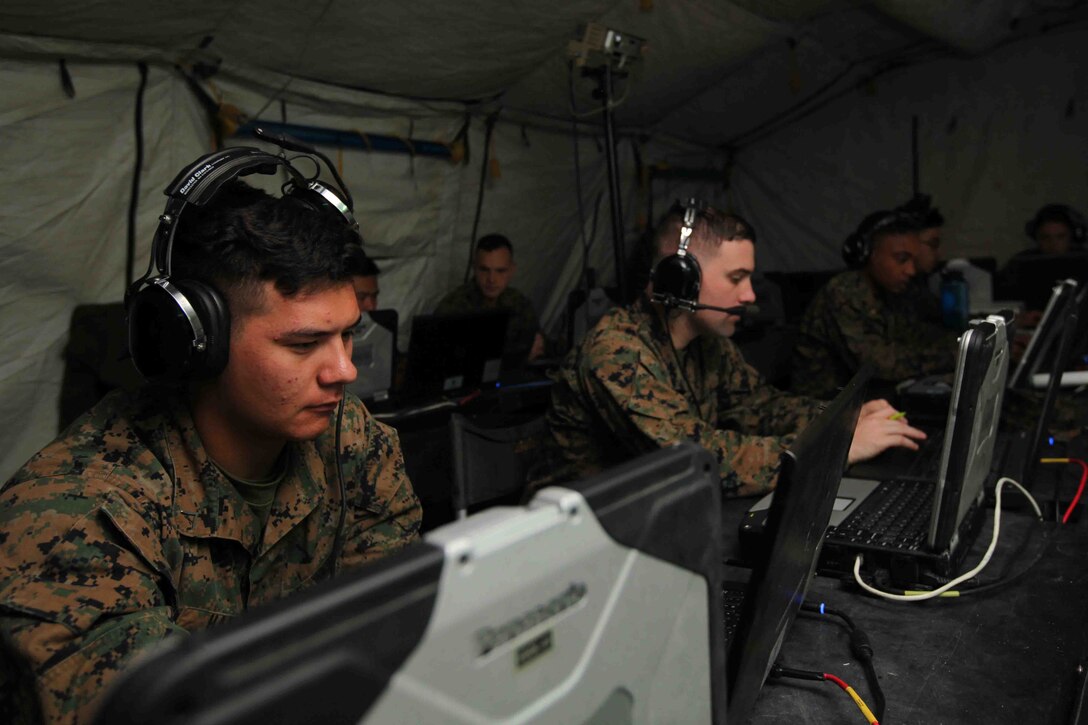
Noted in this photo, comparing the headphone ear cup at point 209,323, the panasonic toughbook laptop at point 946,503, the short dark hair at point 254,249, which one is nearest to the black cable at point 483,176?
the panasonic toughbook laptop at point 946,503

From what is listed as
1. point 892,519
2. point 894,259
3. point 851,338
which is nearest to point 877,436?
point 892,519

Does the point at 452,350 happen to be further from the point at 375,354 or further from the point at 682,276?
the point at 682,276

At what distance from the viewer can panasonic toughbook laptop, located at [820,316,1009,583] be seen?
105cm

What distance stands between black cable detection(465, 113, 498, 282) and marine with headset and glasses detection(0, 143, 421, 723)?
3121 mm

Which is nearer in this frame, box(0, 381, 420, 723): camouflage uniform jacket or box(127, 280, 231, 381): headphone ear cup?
box(0, 381, 420, 723): camouflage uniform jacket

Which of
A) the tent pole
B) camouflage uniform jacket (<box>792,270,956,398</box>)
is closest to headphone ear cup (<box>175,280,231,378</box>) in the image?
the tent pole

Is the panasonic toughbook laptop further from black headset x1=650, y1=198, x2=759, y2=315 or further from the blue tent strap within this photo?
the blue tent strap

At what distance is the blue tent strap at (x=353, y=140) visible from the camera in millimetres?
3225

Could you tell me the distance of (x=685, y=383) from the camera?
1867 millimetres

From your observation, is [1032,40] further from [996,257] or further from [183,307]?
[183,307]

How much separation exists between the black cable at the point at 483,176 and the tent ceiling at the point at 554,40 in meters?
0.18

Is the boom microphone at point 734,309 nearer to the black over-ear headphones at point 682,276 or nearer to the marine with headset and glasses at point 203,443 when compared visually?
the black over-ear headphones at point 682,276

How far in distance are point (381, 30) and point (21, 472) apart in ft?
7.93

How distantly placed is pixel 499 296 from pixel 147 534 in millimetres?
3484
